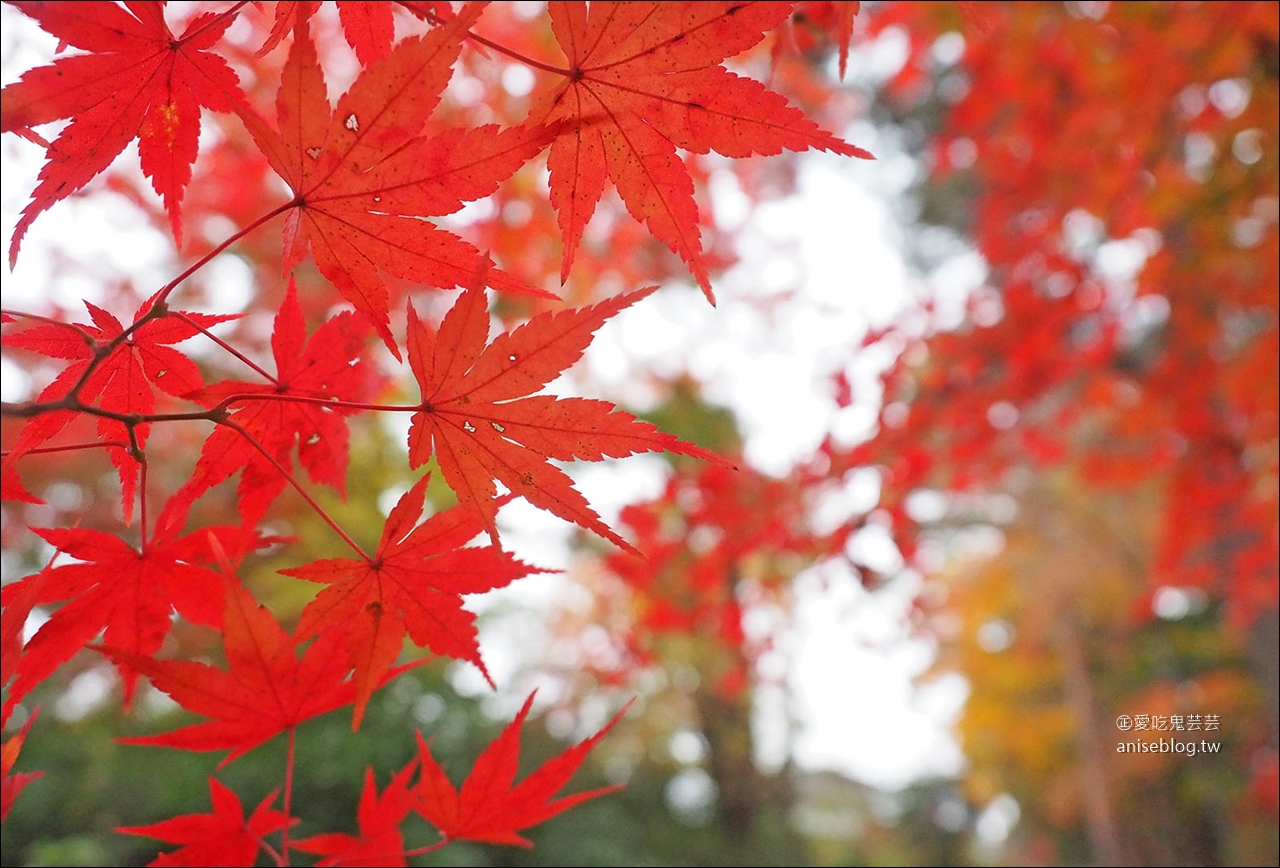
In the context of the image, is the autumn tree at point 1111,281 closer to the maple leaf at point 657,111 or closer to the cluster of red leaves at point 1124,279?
the cluster of red leaves at point 1124,279

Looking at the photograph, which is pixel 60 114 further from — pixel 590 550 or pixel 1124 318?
pixel 590 550

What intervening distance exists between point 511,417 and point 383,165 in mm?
210

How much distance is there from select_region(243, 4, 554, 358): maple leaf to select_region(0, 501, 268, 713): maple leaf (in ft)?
0.94

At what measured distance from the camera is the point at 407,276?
0.66 meters

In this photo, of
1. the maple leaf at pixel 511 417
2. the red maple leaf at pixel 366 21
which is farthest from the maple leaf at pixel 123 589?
the red maple leaf at pixel 366 21

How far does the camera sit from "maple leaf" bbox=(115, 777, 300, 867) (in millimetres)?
824

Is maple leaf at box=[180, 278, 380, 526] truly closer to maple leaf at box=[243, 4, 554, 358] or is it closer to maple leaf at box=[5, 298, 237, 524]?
maple leaf at box=[5, 298, 237, 524]

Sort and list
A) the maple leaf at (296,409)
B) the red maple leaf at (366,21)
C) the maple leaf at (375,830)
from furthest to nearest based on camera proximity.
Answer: the maple leaf at (375,830) < the maple leaf at (296,409) < the red maple leaf at (366,21)

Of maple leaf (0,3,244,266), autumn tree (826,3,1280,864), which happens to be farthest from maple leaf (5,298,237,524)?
autumn tree (826,3,1280,864)

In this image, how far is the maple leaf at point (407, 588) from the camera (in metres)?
0.70

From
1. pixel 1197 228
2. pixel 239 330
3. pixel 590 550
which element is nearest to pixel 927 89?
Result: pixel 1197 228

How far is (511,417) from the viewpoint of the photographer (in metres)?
0.65

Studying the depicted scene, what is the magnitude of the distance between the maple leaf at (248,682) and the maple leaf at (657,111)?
16.8 inches

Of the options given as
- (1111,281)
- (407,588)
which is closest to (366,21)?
(407,588)
